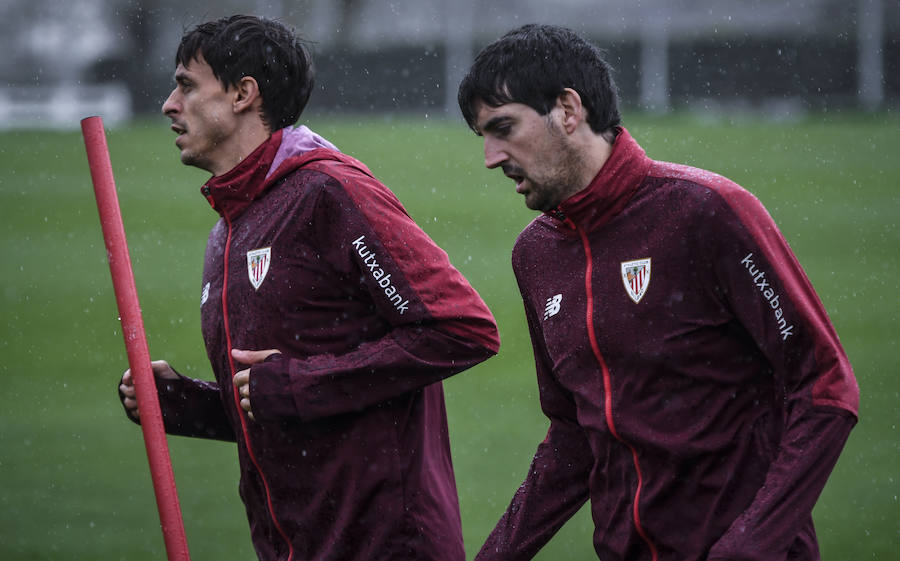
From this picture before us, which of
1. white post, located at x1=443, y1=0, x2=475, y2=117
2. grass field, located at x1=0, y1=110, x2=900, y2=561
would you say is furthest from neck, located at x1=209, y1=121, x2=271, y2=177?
white post, located at x1=443, y1=0, x2=475, y2=117

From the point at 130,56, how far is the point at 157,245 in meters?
13.8

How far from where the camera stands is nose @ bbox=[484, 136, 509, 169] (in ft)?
9.55

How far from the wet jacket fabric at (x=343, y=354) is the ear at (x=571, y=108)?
50 centimetres

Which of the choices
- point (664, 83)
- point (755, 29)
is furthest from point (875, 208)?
point (755, 29)

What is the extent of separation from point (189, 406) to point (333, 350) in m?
0.55

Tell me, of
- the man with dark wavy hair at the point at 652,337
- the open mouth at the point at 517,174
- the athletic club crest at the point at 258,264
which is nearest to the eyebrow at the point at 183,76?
the athletic club crest at the point at 258,264

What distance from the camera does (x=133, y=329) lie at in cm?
326

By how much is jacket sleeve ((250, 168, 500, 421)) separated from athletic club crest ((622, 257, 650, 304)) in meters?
0.52

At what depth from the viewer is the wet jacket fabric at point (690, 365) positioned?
2.53 m

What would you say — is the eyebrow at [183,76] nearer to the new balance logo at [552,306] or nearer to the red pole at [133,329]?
the red pole at [133,329]

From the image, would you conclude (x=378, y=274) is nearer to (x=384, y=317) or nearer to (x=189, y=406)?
(x=384, y=317)

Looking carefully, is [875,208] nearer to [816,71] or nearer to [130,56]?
[816,71]

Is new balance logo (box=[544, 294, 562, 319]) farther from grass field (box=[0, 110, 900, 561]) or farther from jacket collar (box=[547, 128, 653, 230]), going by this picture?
grass field (box=[0, 110, 900, 561])

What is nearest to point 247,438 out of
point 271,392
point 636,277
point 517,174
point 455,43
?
point 271,392
